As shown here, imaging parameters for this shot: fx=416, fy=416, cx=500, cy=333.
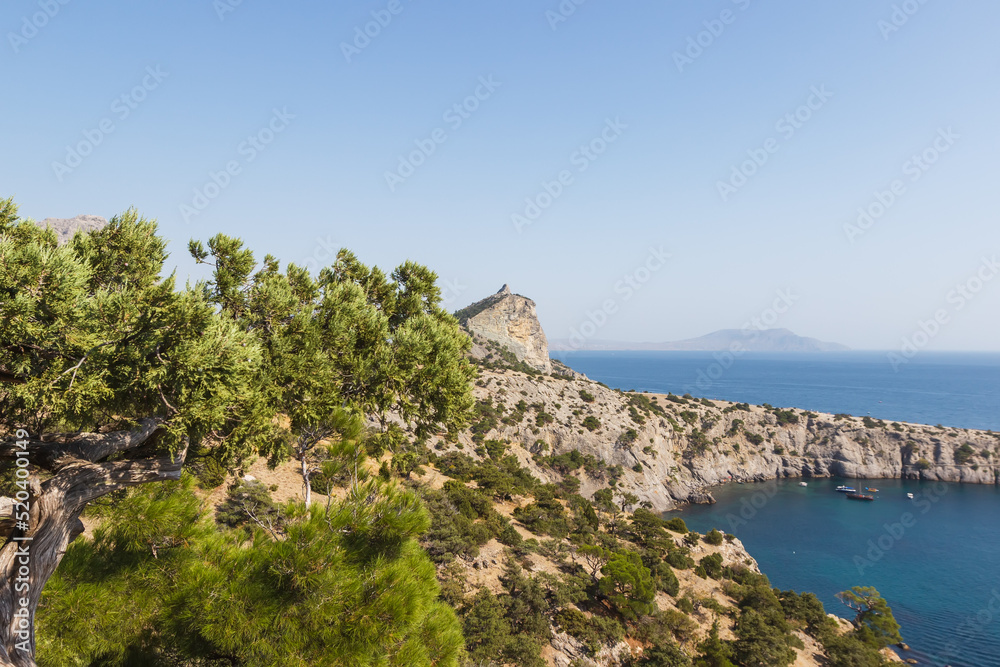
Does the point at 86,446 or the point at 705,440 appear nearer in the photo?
the point at 86,446

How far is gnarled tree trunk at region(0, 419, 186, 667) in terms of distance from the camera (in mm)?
4691

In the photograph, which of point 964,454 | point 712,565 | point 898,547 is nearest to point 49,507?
point 712,565

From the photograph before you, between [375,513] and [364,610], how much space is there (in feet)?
3.78

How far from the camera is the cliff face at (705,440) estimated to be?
2415 inches

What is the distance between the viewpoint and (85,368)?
Result: 4.59 metres

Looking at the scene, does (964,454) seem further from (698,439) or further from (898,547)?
(698,439)

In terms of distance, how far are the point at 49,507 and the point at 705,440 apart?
84.1m

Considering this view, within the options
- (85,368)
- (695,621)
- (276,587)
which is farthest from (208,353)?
(695,621)
